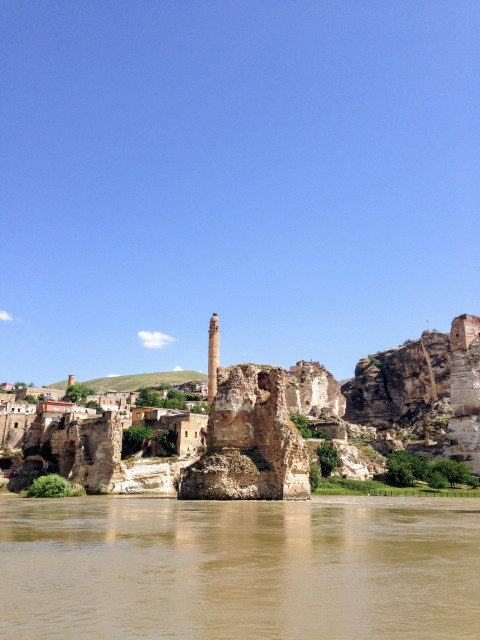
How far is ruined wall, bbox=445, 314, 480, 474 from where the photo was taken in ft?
244

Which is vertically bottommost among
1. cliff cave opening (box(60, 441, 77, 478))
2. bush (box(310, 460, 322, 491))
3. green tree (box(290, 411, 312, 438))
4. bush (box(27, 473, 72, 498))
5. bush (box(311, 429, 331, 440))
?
bush (box(27, 473, 72, 498))

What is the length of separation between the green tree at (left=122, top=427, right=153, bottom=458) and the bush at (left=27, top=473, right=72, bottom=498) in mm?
16633

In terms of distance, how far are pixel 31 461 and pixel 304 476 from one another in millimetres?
32542

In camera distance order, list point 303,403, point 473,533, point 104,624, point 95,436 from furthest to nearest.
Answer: point 303,403
point 95,436
point 473,533
point 104,624

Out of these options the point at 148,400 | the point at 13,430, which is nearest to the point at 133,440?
the point at 13,430

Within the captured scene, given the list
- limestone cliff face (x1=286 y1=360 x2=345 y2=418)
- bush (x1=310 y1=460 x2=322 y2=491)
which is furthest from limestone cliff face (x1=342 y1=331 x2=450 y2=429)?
bush (x1=310 y1=460 x2=322 y2=491)

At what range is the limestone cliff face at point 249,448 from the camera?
39812mm

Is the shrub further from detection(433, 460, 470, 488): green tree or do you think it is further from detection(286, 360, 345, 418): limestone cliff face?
detection(286, 360, 345, 418): limestone cliff face

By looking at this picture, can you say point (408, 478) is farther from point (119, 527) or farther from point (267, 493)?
point (119, 527)

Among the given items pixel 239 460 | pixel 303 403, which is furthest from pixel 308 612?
pixel 303 403

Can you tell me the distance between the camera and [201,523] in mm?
22484

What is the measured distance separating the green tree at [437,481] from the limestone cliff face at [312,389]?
112 ft

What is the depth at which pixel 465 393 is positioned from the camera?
78.6m

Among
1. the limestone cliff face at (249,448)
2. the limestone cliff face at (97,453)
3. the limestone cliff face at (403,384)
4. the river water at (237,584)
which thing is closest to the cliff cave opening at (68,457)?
the limestone cliff face at (97,453)
